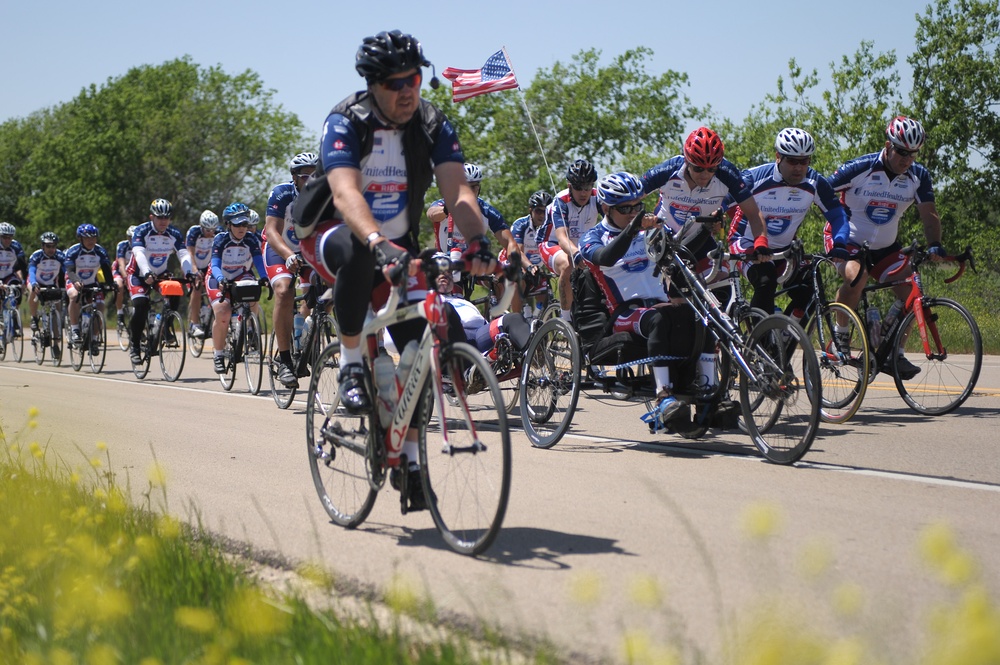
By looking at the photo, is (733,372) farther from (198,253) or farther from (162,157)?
(162,157)

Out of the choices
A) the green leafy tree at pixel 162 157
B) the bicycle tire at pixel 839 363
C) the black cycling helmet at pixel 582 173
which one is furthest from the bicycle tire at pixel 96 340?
the green leafy tree at pixel 162 157

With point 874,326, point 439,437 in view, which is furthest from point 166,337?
point 439,437

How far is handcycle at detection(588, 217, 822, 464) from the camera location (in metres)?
7.08

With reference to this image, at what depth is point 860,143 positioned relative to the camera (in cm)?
3428

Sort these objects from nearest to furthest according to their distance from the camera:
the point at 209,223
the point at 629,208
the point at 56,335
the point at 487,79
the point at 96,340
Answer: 1. the point at 629,208
2. the point at 209,223
3. the point at 96,340
4. the point at 56,335
5. the point at 487,79

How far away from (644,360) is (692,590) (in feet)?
12.1

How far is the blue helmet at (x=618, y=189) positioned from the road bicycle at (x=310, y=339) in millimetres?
2852

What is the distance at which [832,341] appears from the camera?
9266 millimetres

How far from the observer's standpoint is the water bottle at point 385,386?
5340mm

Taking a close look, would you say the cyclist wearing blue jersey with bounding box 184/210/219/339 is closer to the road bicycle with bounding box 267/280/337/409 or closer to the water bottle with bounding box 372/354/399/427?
the road bicycle with bounding box 267/280/337/409

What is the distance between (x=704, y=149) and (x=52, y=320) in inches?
559

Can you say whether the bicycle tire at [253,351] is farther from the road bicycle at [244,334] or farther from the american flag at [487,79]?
the american flag at [487,79]

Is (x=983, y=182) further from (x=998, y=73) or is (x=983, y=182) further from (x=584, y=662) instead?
(x=584, y=662)

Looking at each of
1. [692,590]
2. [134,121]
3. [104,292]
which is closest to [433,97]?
[134,121]
